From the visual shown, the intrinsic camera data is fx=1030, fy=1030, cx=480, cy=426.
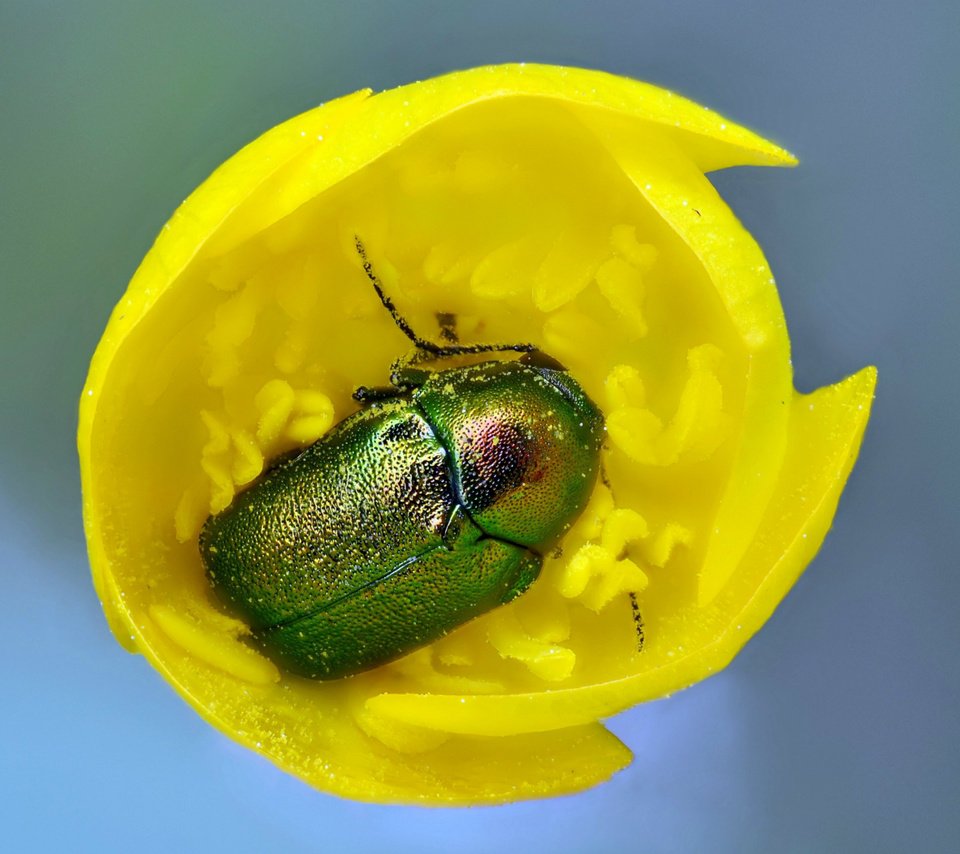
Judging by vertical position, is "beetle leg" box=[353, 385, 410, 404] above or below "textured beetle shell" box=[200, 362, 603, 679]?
above

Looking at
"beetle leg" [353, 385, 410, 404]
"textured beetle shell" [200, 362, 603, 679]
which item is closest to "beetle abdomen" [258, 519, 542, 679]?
"textured beetle shell" [200, 362, 603, 679]

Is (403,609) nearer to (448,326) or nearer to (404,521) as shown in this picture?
(404,521)

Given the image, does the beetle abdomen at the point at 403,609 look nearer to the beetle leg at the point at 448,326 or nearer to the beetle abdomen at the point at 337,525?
the beetle abdomen at the point at 337,525

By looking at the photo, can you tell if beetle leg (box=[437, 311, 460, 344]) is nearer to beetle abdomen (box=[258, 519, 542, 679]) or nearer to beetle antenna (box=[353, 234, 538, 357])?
beetle antenna (box=[353, 234, 538, 357])

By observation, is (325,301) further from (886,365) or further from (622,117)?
(886,365)

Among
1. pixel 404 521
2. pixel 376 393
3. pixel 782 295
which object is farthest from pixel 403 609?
pixel 782 295

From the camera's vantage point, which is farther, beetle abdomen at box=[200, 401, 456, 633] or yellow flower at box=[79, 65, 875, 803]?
beetle abdomen at box=[200, 401, 456, 633]
